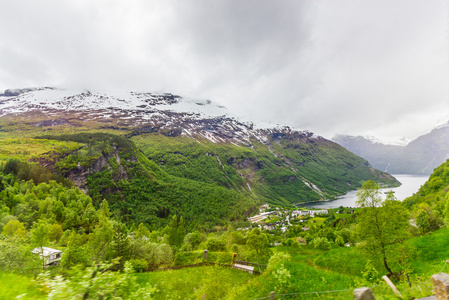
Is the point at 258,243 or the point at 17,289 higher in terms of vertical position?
the point at 17,289

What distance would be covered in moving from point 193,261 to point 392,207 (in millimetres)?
30909

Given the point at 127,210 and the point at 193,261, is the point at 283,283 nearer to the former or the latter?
the point at 193,261

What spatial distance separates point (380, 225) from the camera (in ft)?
49.1

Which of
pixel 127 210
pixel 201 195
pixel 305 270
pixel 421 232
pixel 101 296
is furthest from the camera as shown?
pixel 201 195

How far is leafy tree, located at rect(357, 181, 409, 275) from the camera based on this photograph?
48.4ft

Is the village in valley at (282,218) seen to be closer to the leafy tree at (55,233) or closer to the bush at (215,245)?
the bush at (215,245)

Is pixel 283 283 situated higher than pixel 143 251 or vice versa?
pixel 283 283

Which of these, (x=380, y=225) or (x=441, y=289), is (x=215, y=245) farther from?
(x=441, y=289)

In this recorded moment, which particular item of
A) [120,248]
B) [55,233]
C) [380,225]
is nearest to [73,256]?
[120,248]

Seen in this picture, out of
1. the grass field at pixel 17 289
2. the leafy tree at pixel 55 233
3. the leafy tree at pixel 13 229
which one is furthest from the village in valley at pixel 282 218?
the grass field at pixel 17 289

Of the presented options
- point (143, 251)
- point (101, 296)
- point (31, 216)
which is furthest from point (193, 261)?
point (31, 216)

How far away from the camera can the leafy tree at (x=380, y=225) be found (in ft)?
48.4

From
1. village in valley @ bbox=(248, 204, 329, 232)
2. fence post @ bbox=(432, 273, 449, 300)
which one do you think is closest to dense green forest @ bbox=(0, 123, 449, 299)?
fence post @ bbox=(432, 273, 449, 300)

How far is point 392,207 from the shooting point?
14.9 metres
